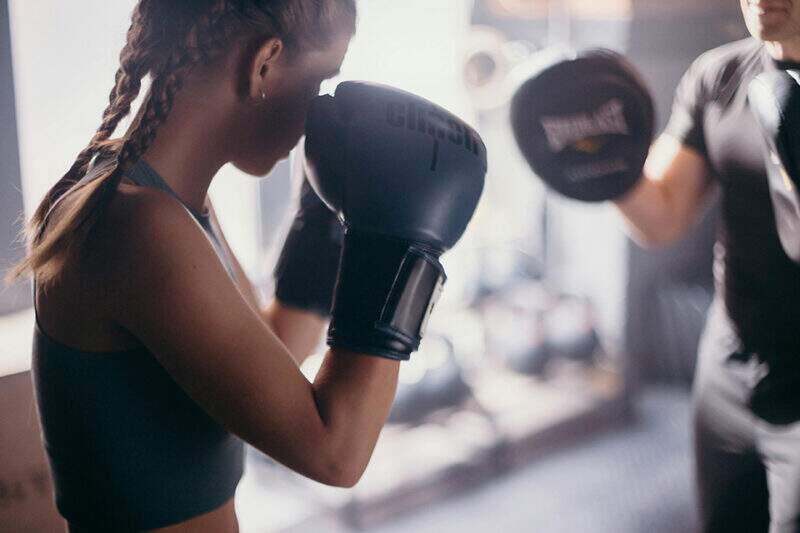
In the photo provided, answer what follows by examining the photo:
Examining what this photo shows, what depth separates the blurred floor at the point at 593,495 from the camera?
2.50 metres

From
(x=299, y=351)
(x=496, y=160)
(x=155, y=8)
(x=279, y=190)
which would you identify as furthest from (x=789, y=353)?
(x=496, y=160)

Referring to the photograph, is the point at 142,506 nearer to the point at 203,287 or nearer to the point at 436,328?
the point at 203,287

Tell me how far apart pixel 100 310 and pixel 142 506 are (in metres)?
0.25

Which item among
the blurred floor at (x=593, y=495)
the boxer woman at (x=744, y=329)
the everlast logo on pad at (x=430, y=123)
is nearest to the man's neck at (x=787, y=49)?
the boxer woman at (x=744, y=329)

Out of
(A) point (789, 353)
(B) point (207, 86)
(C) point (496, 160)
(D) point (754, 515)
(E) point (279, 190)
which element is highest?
(B) point (207, 86)

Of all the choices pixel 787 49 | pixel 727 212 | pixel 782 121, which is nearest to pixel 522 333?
pixel 727 212

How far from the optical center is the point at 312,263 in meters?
1.26

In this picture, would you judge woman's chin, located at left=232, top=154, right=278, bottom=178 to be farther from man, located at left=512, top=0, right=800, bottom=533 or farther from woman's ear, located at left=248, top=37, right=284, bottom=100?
man, located at left=512, top=0, right=800, bottom=533

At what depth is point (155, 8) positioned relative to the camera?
0.98 m

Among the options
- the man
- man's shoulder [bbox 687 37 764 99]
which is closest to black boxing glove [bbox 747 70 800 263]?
the man

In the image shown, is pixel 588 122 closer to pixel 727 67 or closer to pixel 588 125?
pixel 588 125

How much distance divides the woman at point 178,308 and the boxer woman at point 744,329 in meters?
0.74

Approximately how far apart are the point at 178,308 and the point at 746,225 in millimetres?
1002

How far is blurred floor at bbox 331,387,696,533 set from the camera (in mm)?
2498
